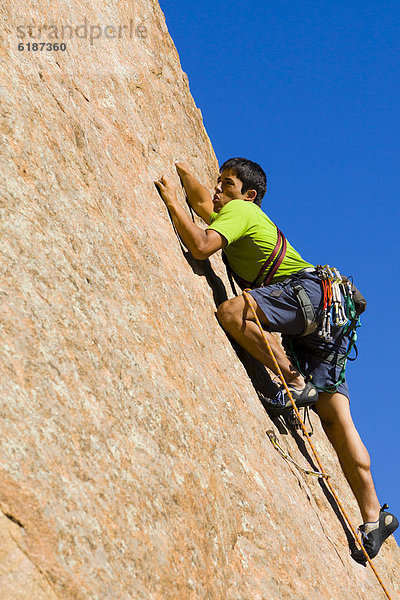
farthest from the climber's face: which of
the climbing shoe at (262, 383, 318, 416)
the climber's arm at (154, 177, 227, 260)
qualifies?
the climbing shoe at (262, 383, 318, 416)

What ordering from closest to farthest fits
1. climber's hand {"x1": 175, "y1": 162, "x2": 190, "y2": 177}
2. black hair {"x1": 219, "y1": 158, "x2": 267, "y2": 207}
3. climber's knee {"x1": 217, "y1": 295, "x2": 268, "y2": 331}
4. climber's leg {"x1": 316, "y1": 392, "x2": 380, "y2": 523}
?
1. climber's knee {"x1": 217, "y1": 295, "x2": 268, "y2": 331}
2. climber's leg {"x1": 316, "y1": 392, "x2": 380, "y2": 523}
3. climber's hand {"x1": 175, "y1": 162, "x2": 190, "y2": 177}
4. black hair {"x1": 219, "y1": 158, "x2": 267, "y2": 207}

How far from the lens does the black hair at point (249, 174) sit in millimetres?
7699

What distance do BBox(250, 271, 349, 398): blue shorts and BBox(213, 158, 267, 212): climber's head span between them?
1.16 m

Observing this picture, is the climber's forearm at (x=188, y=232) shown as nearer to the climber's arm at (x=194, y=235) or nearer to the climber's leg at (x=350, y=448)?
the climber's arm at (x=194, y=235)

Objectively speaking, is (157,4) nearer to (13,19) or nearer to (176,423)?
(13,19)

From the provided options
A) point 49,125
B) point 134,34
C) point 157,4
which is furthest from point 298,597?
point 157,4

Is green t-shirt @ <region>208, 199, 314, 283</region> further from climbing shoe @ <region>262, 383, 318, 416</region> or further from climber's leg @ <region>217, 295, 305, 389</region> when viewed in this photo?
climbing shoe @ <region>262, 383, 318, 416</region>

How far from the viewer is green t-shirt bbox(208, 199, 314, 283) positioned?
6.77 meters

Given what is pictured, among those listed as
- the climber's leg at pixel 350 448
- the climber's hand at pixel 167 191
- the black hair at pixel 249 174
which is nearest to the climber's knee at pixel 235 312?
the climber's hand at pixel 167 191

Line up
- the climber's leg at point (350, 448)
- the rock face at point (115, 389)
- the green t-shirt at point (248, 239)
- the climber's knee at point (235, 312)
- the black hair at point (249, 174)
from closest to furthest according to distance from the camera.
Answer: the rock face at point (115, 389) < the climber's knee at point (235, 312) < the green t-shirt at point (248, 239) < the climber's leg at point (350, 448) < the black hair at point (249, 174)

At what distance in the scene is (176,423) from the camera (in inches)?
186

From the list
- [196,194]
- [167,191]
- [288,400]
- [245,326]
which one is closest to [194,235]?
[167,191]

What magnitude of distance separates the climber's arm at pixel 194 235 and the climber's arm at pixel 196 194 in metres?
0.92

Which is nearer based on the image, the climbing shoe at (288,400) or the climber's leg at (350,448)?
the climbing shoe at (288,400)
